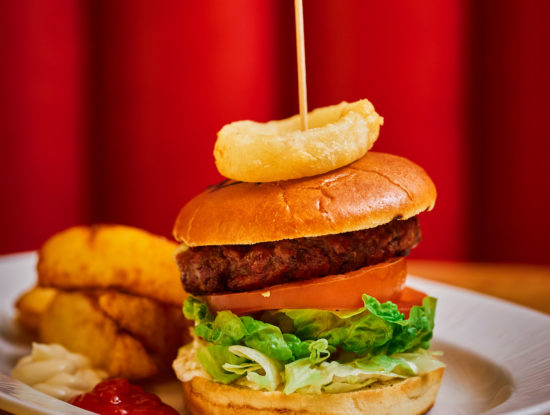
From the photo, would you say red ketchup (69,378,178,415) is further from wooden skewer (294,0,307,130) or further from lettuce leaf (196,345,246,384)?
wooden skewer (294,0,307,130)

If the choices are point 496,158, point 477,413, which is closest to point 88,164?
point 496,158

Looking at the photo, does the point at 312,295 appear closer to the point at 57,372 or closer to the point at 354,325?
the point at 354,325

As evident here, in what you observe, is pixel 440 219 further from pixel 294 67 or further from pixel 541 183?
pixel 294 67

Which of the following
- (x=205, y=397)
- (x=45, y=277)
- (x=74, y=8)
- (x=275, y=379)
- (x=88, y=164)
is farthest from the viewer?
(x=88, y=164)

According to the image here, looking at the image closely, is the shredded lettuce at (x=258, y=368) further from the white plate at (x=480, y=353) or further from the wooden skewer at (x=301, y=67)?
the wooden skewer at (x=301, y=67)

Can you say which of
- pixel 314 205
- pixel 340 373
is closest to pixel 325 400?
pixel 340 373

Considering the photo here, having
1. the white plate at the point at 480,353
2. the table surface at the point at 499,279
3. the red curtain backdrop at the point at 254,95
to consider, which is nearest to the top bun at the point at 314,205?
the white plate at the point at 480,353
